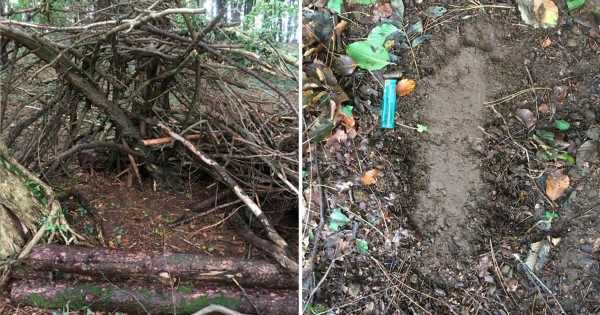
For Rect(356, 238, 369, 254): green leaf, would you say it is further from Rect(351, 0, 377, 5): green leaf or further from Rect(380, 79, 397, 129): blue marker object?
Rect(351, 0, 377, 5): green leaf

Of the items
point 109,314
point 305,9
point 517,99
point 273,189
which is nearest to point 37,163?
point 109,314

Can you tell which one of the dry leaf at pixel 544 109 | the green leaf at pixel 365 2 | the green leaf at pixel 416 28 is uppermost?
the green leaf at pixel 365 2

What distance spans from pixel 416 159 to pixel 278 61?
0.44 meters

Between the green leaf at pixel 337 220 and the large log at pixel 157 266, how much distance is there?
18cm

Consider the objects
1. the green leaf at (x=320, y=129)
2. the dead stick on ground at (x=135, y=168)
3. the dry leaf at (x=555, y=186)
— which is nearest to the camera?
the green leaf at (x=320, y=129)

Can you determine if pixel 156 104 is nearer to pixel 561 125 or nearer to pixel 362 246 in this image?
pixel 362 246

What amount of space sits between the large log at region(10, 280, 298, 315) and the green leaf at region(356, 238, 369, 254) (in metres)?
0.22

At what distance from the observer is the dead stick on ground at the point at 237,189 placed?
137 centimetres

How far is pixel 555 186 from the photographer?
1356mm

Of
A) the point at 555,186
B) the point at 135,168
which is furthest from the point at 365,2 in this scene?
the point at 135,168

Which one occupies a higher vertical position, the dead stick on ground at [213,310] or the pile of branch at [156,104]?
the pile of branch at [156,104]

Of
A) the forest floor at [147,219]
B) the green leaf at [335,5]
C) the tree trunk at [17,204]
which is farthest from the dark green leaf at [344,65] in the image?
the tree trunk at [17,204]

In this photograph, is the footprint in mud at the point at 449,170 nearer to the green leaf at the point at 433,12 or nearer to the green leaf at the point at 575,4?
the green leaf at the point at 433,12

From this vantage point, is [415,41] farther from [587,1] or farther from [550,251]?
[550,251]
